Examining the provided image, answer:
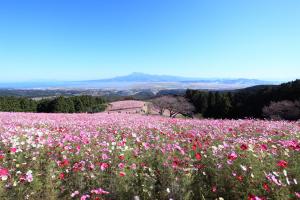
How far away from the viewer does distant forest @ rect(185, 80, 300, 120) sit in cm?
4025

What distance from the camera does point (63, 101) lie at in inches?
2397

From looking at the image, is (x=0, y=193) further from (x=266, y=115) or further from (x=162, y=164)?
(x=266, y=115)

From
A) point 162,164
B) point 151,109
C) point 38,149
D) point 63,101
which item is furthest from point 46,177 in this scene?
point 63,101

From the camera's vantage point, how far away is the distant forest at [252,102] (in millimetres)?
40250

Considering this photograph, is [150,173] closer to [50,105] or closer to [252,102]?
[252,102]

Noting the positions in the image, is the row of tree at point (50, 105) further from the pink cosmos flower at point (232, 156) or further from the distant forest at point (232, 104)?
the pink cosmos flower at point (232, 156)

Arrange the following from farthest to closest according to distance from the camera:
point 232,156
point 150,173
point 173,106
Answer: point 173,106, point 150,173, point 232,156

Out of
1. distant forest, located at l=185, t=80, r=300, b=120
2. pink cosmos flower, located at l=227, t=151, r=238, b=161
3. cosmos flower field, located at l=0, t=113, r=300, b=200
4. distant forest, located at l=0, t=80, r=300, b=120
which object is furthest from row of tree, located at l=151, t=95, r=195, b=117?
pink cosmos flower, located at l=227, t=151, r=238, b=161

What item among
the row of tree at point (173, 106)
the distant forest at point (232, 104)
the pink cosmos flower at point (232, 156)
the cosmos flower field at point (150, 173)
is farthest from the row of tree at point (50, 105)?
the pink cosmos flower at point (232, 156)

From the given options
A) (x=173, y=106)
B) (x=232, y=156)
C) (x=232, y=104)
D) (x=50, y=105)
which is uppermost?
(x=232, y=156)

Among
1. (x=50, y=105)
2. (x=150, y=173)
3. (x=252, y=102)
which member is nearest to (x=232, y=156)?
(x=150, y=173)

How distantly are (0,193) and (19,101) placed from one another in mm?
62621

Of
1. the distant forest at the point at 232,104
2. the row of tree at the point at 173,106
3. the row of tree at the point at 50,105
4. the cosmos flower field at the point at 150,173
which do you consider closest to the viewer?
the cosmos flower field at the point at 150,173

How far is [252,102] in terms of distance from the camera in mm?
51125
